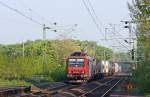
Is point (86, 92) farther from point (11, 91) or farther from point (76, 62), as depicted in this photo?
point (76, 62)

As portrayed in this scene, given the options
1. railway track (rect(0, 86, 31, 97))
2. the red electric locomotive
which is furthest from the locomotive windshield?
railway track (rect(0, 86, 31, 97))

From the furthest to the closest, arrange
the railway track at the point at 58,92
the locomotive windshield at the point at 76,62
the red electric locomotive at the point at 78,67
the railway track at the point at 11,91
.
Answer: the locomotive windshield at the point at 76,62 → the red electric locomotive at the point at 78,67 → the railway track at the point at 58,92 → the railway track at the point at 11,91

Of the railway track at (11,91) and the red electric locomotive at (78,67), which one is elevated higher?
the red electric locomotive at (78,67)

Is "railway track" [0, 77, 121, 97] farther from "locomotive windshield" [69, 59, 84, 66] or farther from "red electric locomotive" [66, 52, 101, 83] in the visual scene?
"locomotive windshield" [69, 59, 84, 66]

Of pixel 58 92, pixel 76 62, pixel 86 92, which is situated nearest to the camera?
pixel 58 92

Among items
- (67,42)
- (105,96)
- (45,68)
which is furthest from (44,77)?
(67,42)

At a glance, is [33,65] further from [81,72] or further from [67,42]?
[67,42]

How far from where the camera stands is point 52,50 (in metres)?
98.8

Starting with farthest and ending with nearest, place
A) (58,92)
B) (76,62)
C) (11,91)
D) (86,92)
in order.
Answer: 1. (76,62)
2. (86,92)
3. (58,92)
4. (11,91)

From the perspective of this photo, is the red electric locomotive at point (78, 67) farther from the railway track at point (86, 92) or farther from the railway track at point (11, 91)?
the railway track at point (11, 91)

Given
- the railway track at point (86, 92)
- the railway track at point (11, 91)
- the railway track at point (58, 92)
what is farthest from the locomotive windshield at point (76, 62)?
the railway track at point (11, 91)

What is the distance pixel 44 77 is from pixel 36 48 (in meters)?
56.4

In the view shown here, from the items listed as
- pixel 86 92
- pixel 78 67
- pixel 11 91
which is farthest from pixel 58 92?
pixel 78 67

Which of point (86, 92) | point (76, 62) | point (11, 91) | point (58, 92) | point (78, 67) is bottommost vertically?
point (86, 92)
